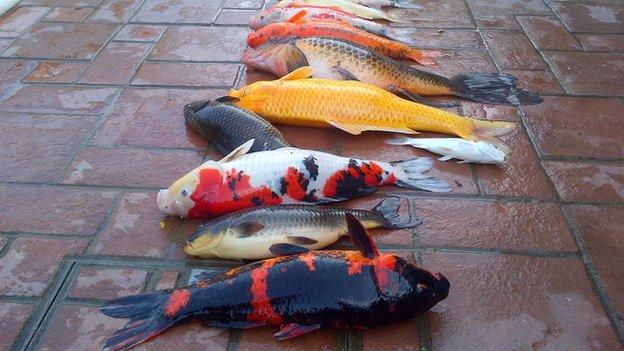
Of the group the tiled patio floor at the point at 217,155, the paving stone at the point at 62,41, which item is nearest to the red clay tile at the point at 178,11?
the tiled patio floor at the point at 217,155

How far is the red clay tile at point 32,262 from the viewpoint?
2.57 metres

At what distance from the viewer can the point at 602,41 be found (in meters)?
4.76

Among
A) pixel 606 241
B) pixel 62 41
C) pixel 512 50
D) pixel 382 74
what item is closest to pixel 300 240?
pixel 606 241

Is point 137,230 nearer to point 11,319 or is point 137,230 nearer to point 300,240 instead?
point 11,319

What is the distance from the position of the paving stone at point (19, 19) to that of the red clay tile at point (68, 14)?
0.10 metres

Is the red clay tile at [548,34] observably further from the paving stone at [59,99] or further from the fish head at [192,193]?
the paving stone at [59,99]

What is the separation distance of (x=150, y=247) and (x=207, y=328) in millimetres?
608

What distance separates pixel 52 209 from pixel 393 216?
6.06 ft

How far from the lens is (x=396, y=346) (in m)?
Answer: 2.29

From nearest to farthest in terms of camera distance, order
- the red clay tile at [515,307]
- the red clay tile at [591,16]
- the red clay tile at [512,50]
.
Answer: the red clay tile at [515,307] < the red clay tile at [512,50] < the red clay tile at [591,16]

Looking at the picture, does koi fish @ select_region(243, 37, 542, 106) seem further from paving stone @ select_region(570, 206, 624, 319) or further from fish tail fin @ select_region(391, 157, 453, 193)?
paving stone @ select_region(570, 206, 624, 319)

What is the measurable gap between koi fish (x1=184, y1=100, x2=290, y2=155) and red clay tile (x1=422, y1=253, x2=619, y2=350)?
1125 mm

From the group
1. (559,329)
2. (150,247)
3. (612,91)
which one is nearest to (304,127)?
(150,247)

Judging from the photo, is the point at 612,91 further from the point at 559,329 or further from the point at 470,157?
the point at 559,329
